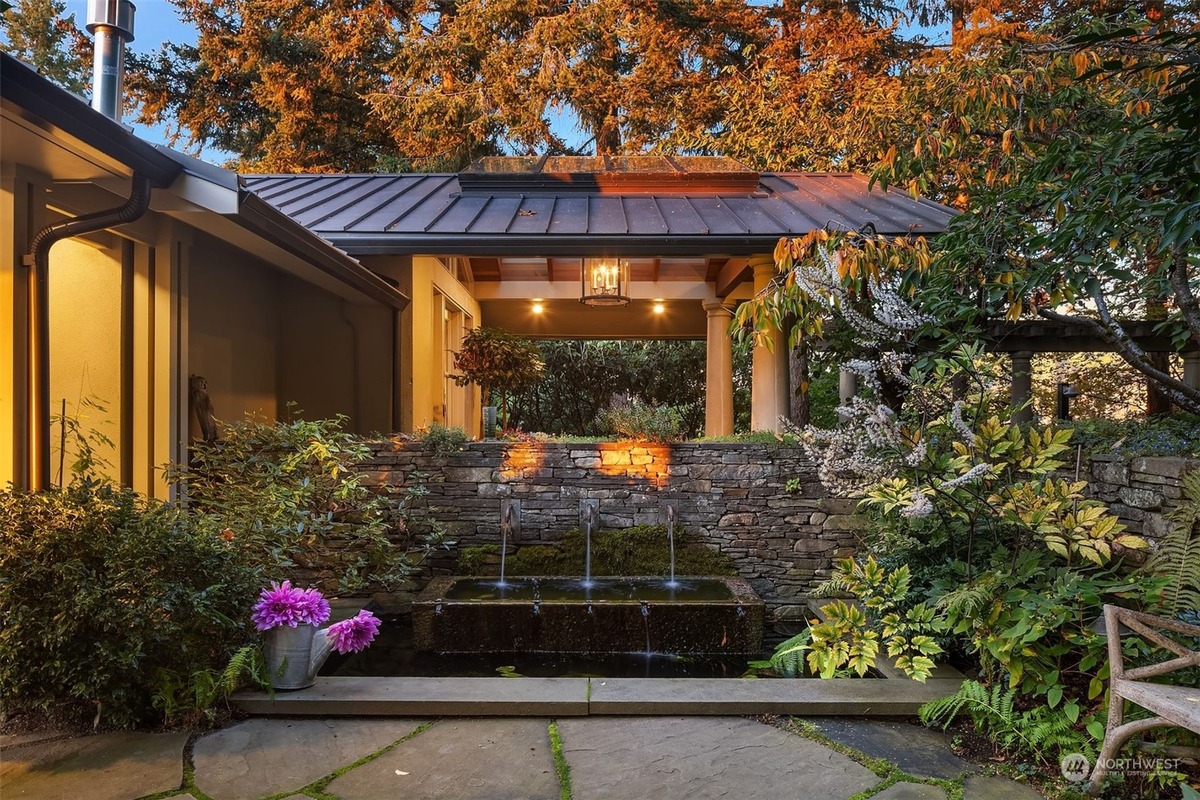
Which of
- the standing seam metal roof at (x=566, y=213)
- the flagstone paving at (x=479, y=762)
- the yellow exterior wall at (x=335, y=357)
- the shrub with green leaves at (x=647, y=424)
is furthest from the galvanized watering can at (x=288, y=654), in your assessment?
the standing seam metal roof at (x=566, y=213)

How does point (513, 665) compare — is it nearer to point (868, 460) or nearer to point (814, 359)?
point (868, 460)

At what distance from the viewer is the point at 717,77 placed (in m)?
12.8

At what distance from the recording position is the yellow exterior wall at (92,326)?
14.2 feet

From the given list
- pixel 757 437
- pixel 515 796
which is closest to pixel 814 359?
pixel 757 437

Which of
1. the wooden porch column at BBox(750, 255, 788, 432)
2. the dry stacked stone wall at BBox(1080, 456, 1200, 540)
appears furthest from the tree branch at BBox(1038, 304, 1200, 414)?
the wooden porch column at BBox(750, 255, 788, 432)

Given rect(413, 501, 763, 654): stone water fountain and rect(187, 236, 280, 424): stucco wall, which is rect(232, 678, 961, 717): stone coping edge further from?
rect(187, 236, 280, 424): stucco wall

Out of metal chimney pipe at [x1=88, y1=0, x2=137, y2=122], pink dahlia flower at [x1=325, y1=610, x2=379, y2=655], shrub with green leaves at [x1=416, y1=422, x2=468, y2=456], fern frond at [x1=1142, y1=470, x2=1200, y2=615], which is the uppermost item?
metal chimney pipe at [x1=88, y1=0, x2=137, y2=122]

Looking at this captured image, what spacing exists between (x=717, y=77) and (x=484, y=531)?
1020cm

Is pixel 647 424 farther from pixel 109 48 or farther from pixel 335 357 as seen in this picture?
pixel 109 48

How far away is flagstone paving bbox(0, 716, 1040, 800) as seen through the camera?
2.52 meters

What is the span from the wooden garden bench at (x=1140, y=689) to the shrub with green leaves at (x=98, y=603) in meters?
3.43

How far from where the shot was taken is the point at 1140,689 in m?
2.42

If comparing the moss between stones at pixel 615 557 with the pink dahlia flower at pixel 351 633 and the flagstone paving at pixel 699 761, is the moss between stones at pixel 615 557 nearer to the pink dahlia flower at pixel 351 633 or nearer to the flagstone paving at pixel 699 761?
the pink dahlia flower at pixel 351 633

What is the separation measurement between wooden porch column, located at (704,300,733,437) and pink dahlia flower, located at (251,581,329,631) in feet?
22.7
